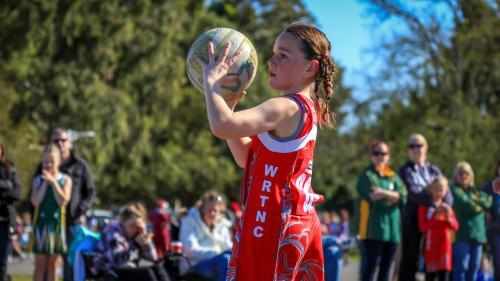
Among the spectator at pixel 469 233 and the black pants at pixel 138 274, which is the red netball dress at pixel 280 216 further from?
the spectator at pixel 469 233

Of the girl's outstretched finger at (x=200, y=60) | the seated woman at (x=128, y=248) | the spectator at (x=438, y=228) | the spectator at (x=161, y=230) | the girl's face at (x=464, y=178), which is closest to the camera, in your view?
the girl's outstretched finger at (x=200, y=60)

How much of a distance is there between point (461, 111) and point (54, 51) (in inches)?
583

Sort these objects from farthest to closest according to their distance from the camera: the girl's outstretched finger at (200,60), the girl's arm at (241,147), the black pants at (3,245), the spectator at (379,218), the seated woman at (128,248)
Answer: the spectator at (379,218) < the black pants at (3,245) < the seated woman at (128,248) < the girl's arm at (241,147) < the girl's outstretched finger at (200,60)

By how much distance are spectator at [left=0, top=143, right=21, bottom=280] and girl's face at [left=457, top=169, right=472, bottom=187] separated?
553cm

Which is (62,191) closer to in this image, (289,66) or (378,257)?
(378,257)

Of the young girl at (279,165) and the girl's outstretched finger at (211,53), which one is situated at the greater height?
the girl's outstretched finger at (211,53)

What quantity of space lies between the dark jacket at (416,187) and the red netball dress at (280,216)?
739cm

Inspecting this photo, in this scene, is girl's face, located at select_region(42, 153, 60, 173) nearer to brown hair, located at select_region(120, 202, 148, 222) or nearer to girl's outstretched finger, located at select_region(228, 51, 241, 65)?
brown hair, located at select_region(120, 202, 148, 222)

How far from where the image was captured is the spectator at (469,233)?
1159cm

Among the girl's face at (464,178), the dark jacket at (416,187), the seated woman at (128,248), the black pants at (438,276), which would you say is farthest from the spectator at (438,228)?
the seated woman at (128,248)

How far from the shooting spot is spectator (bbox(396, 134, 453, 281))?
37.8 feet

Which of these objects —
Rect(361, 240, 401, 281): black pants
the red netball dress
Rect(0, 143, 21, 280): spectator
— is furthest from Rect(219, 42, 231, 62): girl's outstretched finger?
Rect(361, 240, 401, 281): black pants

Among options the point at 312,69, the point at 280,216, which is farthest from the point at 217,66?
the point at 280,216

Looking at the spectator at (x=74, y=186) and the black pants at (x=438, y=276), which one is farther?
the black pants at (x=438, y=276)
